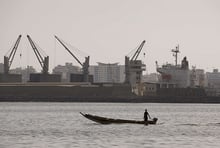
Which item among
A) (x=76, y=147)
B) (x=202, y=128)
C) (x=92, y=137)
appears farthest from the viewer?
(x=202, y=128)

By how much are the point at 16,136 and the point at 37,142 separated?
5.86 meters

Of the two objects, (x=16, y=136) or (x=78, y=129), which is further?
(x=78, y=129)

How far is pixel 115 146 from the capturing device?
55406 mm

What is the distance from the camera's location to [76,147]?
179ft

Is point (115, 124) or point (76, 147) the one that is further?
point (115, 124)

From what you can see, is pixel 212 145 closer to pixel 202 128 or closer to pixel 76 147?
pixel 76 147

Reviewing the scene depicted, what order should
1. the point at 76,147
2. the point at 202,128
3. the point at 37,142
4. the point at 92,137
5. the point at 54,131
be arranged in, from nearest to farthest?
the point at 76,147 → the point at 37,142 → the point at 92,137 → the point at 54,131 → the point at 202,128

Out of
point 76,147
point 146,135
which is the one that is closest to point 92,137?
point 146,135

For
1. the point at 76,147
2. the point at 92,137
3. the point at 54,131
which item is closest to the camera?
the point at 76,147

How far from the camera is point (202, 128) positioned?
7631 cm

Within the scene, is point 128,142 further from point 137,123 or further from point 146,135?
point 137,123

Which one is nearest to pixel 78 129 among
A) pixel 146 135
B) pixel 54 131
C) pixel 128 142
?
pixel 54 131

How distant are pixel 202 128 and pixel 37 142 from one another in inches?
885

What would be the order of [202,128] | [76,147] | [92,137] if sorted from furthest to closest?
[202,128], [92,137], [76,147]
